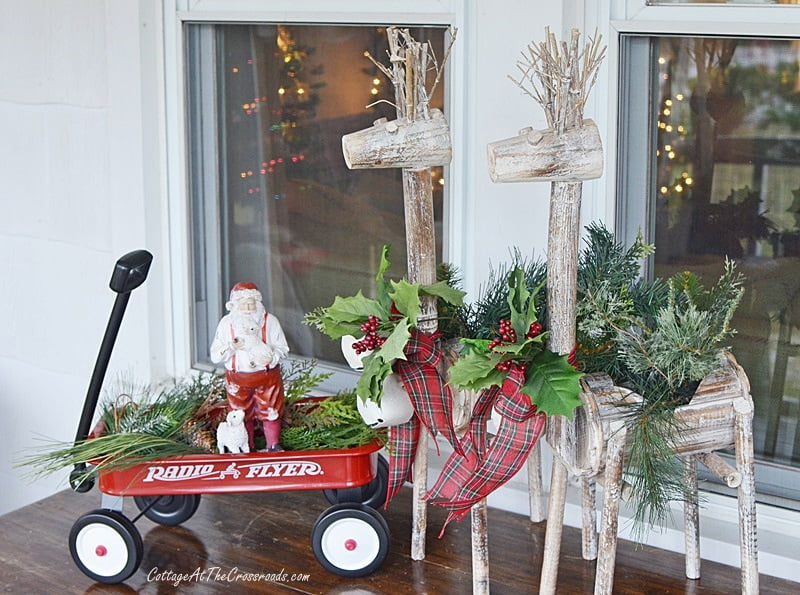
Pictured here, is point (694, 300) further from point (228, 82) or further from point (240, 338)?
point (228, 82)

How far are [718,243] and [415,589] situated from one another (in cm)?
62

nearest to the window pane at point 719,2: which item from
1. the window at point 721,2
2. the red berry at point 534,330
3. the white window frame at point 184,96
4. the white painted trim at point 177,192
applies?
the window at point 721,2

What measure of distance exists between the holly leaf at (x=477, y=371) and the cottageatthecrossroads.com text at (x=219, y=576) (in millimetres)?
401

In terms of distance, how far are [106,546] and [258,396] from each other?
28cm

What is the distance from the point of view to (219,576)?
141 cm

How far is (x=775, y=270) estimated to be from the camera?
1429 mm

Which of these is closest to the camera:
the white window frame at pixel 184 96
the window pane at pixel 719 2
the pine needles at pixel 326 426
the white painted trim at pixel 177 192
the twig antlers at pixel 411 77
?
the twig antlers at pixel 411 77

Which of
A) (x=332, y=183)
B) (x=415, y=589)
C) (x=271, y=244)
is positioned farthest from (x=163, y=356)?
(x=415, y=589)

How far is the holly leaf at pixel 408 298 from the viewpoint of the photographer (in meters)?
1.22

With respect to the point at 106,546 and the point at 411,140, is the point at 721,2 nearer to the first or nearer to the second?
the point at 411,140

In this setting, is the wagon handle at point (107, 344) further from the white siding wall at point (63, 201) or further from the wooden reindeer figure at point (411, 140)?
the white siding wall at point (63, 201)

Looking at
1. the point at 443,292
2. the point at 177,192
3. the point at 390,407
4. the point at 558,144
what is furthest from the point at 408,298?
the point at 177,192

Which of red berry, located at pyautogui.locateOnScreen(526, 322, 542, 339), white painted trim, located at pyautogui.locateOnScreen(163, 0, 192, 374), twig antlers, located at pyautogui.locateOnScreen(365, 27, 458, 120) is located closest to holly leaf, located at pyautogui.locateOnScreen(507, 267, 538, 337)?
red berry, located at pyautogui.locateOnScreen(526, 322, 542, 339)

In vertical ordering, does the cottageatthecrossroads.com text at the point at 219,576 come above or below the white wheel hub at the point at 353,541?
below
